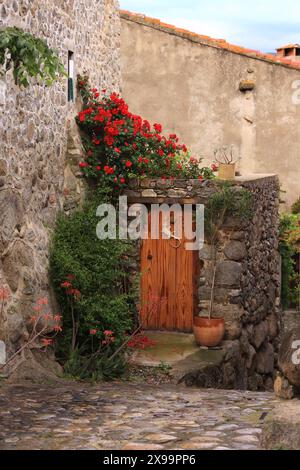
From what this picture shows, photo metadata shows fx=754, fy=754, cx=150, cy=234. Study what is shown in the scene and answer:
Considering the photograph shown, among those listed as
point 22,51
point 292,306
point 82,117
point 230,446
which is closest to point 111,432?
point 230,446

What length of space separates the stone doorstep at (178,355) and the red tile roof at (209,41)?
5800 mm

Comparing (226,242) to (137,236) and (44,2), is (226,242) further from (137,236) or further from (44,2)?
(44,2)

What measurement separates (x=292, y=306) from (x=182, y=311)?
4048mm

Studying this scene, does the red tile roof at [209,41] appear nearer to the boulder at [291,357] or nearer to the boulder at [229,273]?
the boulder at [229,273]

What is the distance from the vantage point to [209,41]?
45.8ft

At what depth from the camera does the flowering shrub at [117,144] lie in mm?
9945

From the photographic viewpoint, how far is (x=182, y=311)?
11.0m

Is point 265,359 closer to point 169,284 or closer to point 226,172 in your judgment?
point 169,284

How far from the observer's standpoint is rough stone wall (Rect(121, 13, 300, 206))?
45.8 feet

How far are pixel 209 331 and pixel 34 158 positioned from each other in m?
3.54

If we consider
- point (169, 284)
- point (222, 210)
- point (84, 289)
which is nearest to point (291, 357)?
point (84, 289)

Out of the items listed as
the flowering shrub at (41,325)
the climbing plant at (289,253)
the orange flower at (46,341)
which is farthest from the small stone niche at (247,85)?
the orange flower at (46,341)

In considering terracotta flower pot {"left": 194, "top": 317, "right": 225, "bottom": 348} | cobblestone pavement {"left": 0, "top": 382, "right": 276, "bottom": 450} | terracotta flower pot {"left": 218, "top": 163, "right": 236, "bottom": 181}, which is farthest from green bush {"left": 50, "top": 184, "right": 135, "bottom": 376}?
terracotta flower pot {"left": 218, "top": 163, "right": 236, "bottom": 181}

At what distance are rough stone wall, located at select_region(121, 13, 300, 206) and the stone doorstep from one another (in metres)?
4.63
